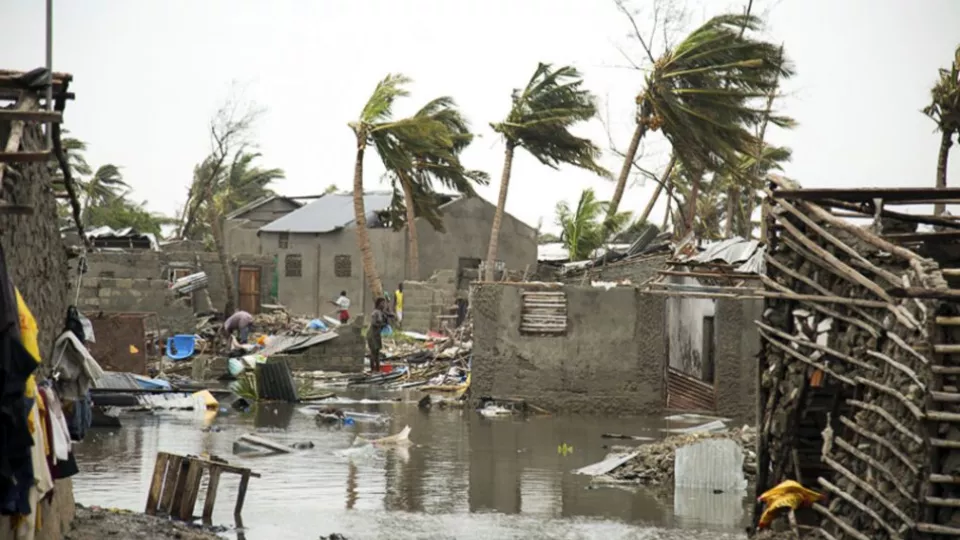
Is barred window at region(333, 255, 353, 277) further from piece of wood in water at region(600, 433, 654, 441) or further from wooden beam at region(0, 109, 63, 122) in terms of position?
wooden beam at region(0, 109, 63, 122)

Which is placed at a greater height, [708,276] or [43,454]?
[708,276]

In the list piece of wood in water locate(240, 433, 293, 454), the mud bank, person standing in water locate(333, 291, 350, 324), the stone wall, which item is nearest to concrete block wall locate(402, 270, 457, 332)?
person standing in water locate(333, 291, 350, 324)

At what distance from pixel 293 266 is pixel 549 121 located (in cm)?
1363

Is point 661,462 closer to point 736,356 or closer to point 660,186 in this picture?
point 736,356

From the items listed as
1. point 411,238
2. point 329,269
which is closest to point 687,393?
point 411,238

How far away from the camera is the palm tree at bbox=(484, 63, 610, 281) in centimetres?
3819

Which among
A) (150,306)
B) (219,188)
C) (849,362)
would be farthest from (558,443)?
(219,188)

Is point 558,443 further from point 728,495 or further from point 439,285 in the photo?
point 439,285

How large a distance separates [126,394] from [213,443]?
12.8ft

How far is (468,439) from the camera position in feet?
63.3

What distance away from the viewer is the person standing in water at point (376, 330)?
2902 cm

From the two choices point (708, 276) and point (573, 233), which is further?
point (573, 233)

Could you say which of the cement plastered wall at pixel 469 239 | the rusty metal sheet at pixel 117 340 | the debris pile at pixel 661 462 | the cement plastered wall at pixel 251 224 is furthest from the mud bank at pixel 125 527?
the cement plastered wall at pixel 251 224

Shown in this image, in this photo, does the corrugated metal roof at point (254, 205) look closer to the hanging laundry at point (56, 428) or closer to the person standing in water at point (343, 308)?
the person standing in water at point (343, 308)
